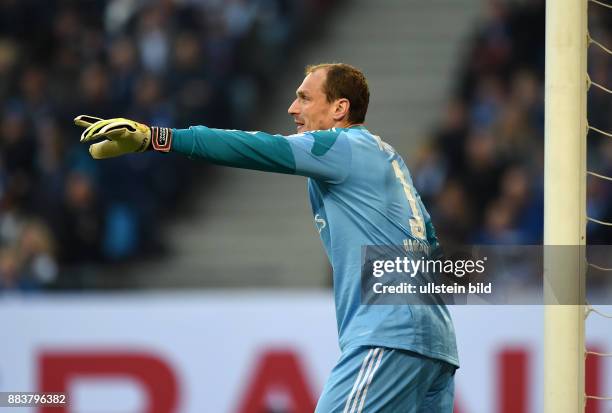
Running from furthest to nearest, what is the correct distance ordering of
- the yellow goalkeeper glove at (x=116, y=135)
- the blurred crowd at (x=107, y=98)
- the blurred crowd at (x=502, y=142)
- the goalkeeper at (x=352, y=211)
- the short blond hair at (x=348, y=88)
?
1. the blurred crowd at (x=107, y=98)
2. the blurred crowd at (x=502, y=142)
3. the short blond hair at (x=348, y=88)
4. the goalkeeper at (x=352, y=211)
5. the yellow goalkeeper glove at (x=116, y=135)

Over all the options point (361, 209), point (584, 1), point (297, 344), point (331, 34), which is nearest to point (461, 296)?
point (361, 209)

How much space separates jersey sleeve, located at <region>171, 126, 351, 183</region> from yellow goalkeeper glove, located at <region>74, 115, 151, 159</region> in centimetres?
11

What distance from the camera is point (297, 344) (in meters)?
7.92

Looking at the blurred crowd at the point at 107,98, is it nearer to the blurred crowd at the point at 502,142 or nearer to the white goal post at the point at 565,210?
the blurred crowd at the point at 502,142

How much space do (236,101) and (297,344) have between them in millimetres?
3903

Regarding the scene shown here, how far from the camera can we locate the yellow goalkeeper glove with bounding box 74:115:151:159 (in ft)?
13.1

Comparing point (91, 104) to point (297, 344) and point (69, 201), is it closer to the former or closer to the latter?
point (69, 201)

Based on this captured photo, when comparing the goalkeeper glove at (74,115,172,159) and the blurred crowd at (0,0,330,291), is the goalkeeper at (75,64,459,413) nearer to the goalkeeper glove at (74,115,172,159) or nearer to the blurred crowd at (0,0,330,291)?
the goalkeeper glove at (74,115,172,159)

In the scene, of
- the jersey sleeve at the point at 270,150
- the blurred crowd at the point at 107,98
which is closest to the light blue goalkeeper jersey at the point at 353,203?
the jersey sleeve at the point at 270,150

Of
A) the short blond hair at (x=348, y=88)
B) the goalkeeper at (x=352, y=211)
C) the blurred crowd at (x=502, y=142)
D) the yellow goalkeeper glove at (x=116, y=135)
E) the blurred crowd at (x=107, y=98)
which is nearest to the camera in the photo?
the yellow goalkeeper glove at (x=116, y=135)

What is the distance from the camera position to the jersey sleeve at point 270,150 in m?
4.09

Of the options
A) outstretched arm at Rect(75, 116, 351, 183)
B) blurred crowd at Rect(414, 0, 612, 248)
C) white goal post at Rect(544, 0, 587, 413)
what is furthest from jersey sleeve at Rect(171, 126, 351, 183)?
blurred crowd at Rect(414, 0, 612, 248)

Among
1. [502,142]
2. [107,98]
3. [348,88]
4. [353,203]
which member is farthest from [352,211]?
[107,98]

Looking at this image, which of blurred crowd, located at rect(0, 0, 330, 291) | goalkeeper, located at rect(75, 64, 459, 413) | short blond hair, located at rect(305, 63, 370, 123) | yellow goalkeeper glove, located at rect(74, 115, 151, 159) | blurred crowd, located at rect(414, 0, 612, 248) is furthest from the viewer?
blurred crowd, located at rect(0, 0, 330, 291)
